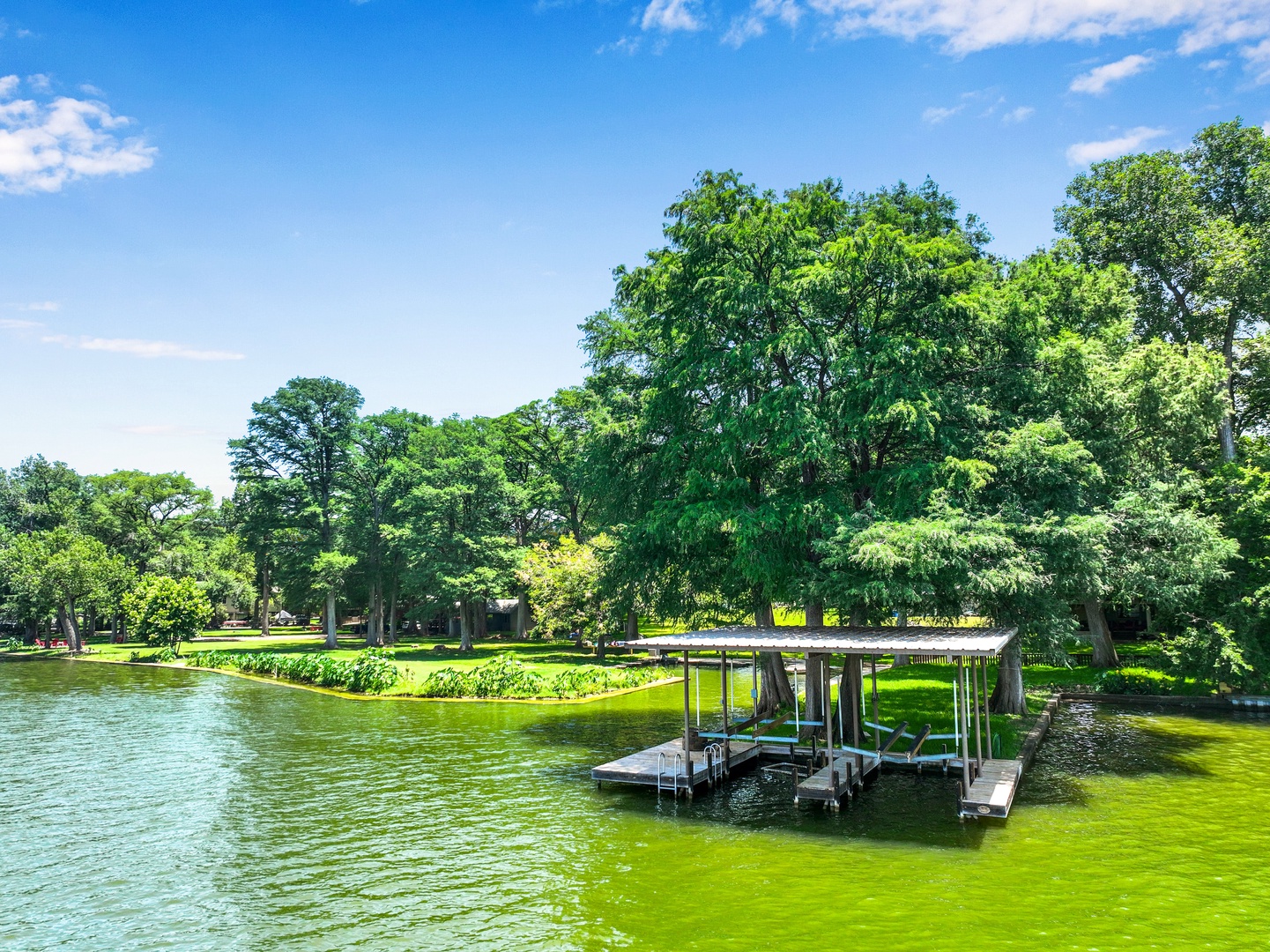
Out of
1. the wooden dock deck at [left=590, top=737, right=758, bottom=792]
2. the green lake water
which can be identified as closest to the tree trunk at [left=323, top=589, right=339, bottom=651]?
the green lake water

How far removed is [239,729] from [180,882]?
15.0 meters

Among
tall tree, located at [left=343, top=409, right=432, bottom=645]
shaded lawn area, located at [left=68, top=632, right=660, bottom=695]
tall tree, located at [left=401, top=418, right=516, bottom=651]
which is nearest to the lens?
shaded lawn area, located at [left=68, top=632, right=660, bottom=695]

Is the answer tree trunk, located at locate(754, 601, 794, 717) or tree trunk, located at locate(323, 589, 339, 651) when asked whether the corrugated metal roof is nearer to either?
tree trunk, located at locate(754, 601, 794, 717)

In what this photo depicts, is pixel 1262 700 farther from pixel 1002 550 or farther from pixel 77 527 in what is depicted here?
pixel 77 527

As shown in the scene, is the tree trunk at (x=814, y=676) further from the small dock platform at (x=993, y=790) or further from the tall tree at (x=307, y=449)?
the tall tree at (x=307, y=449)

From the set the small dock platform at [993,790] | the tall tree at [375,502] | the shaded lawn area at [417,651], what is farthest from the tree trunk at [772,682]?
the tall tree at [375,502]

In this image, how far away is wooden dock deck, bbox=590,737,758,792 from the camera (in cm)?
1742

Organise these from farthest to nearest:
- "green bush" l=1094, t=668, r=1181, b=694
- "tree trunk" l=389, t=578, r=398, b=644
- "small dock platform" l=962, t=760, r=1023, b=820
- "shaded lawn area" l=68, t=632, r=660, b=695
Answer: "tree trunk" l=389, t=578, r=398, b=644
"shaded lawn area" l=68, t=632, r=660, b=695
"green bush" l=1094, t=668, r=1181, b=694
"small dock platform" l=962, t=760, r=1023, b=820

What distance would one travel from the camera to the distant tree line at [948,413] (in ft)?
65.4

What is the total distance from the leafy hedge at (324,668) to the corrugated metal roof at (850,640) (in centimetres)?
2094

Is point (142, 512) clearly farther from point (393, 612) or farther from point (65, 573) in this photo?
point (393, 612)

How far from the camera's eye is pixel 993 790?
15.6 metres

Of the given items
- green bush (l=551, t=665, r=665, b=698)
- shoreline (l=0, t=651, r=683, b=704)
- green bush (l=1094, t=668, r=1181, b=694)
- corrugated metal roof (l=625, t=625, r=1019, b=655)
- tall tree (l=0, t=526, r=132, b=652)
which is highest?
tall tree (l=0, t=526, r=132, b=652)

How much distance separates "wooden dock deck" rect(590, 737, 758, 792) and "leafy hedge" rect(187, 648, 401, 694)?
64.9 ft
